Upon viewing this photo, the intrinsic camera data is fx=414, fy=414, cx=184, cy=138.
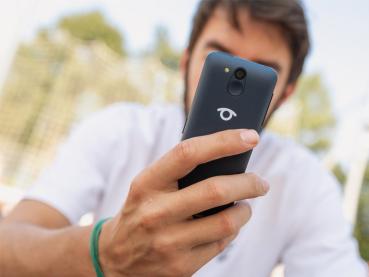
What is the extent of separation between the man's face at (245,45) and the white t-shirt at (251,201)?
0.68ft

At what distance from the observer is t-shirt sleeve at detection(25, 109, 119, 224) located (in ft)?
3.78

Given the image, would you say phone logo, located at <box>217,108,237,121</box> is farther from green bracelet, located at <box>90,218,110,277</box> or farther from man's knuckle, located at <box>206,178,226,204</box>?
green bracelet, located at <box>90,218,110,277</box>

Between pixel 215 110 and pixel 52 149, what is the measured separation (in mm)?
8914

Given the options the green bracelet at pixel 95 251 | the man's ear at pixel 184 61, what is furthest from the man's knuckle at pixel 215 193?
the man's ear at pixel 184 61

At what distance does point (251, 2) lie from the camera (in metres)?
1.47

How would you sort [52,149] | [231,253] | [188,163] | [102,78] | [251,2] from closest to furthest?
[188,163] < [231,253] < [251,2] < [52,149] < [102,78]

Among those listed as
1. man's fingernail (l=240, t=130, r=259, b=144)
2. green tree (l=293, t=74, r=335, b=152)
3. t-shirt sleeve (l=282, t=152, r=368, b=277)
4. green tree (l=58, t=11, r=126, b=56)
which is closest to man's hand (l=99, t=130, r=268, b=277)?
man's fingernail (l=240, t=130, r=259, b=144)

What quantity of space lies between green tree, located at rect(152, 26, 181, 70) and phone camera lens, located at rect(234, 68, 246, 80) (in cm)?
2295

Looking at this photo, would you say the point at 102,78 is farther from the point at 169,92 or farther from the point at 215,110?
the point at 215,110

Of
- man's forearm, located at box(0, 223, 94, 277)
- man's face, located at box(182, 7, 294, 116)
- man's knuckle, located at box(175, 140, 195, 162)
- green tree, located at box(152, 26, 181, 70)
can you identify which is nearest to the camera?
man's knuckle, located at box(175, 140, 195, 162)

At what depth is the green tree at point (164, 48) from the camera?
931 inches

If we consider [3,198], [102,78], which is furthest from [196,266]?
[102,78]

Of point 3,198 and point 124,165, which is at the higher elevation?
point 124,165

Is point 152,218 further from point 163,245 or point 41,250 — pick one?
point 41,250
